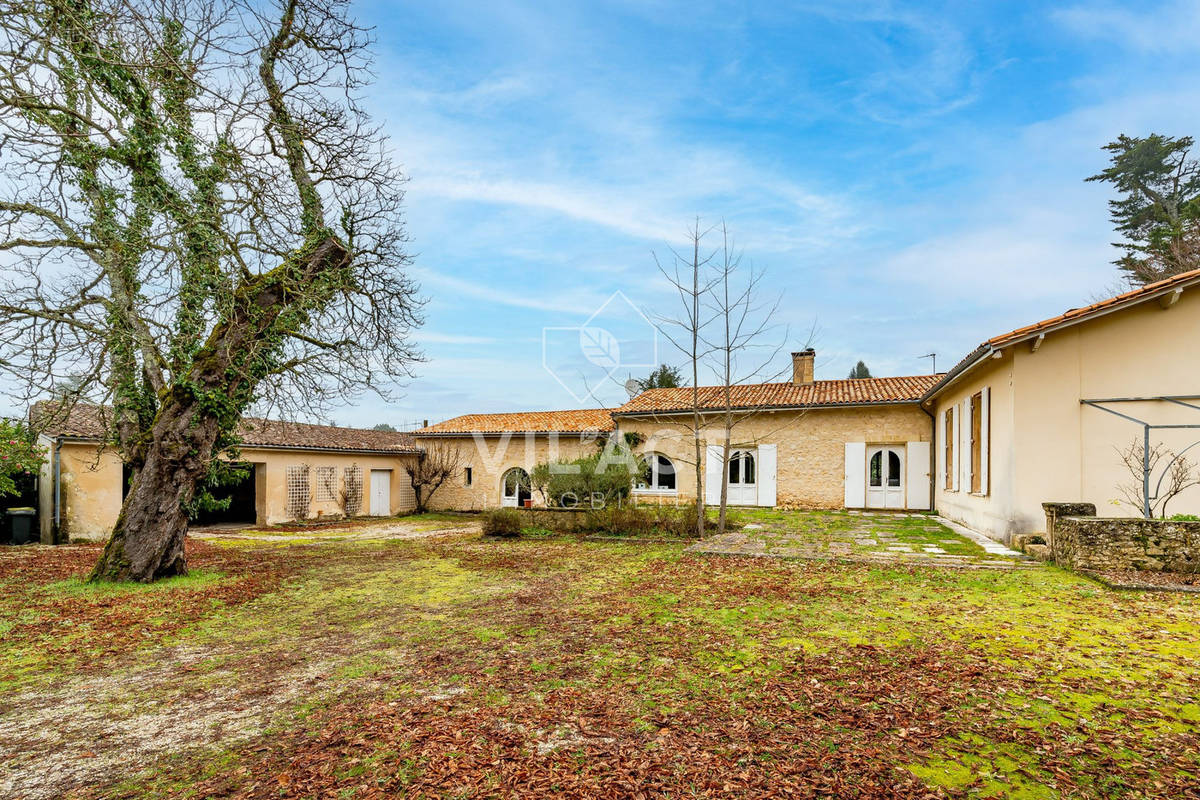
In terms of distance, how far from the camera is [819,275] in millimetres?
16297

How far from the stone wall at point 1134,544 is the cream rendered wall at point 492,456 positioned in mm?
14359

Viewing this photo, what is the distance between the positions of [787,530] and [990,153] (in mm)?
8810

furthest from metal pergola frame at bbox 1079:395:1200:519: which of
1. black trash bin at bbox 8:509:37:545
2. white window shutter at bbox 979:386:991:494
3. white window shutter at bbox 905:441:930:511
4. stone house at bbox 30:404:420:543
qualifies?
black trash bin at bbox 8:509:37:545

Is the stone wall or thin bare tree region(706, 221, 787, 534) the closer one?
the stone wall

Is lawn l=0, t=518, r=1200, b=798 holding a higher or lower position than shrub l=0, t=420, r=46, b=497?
lower

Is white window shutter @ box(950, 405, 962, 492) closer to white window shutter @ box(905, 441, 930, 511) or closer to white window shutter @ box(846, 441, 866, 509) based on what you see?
white window shutter @ box(905, 441, 930, 511)

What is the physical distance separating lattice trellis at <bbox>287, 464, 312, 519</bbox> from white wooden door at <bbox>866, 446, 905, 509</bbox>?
1728cm

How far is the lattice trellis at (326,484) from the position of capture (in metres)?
19.8

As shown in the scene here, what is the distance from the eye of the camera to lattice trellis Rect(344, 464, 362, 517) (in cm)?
2067

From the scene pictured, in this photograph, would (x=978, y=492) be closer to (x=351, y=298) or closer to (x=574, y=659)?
(x=574, y=659)

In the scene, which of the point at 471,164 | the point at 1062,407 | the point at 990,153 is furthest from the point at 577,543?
the point at 990,153

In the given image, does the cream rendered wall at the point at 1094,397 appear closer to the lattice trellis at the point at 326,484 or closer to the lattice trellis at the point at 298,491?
the lattice trellis at the point at 298,491

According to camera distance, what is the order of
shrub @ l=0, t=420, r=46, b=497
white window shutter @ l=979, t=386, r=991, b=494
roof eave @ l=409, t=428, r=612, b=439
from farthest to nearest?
roof eave @ l=409, t=428, r=612, b=439
shrub @ l=0, t=420, r=46, b=497
white window shutter @ l=979, t=386, r=991, b=494

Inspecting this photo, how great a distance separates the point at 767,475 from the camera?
18531 mm
